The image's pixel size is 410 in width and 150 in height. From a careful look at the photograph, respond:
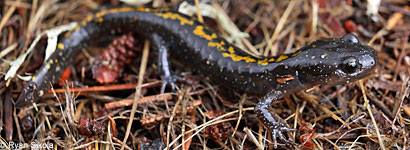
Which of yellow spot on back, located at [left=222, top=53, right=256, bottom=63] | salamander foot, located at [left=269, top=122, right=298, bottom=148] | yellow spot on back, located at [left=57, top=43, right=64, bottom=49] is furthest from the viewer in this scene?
yellow spot on back, located at [left=57, top=43, right=64, bottom=49]

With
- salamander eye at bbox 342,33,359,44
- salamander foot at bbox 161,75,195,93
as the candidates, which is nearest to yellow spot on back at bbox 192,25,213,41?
salamander foot at bbox 161,75,195,93

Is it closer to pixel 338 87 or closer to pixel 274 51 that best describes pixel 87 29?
pixel 274 51

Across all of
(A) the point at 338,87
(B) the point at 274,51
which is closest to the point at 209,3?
(B) the point at 274,51

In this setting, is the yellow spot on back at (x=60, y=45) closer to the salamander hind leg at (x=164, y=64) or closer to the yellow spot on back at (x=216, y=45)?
the salamander hind leg at (x=164, y=64)

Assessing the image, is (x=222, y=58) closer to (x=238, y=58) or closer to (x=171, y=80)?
(x=238, y=58)

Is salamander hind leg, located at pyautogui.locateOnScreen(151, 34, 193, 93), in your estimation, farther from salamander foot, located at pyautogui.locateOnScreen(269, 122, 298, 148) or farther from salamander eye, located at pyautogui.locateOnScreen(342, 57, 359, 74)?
salamander eye, located at pyautogui.locateOnScreen(342, 57, 359, 74)

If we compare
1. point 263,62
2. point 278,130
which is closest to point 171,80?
point 263,62
